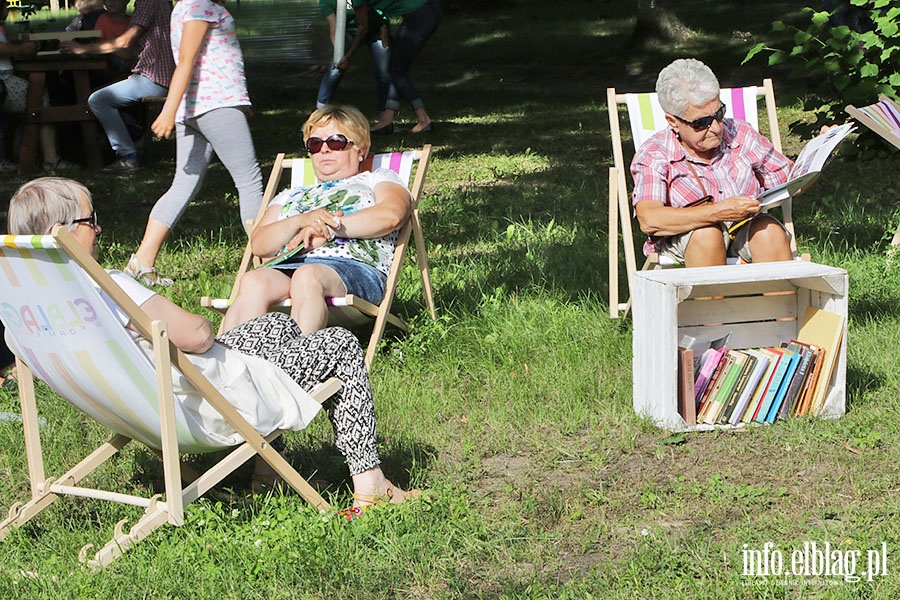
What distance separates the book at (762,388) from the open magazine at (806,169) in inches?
25.4

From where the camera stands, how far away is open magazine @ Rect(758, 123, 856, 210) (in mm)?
4088

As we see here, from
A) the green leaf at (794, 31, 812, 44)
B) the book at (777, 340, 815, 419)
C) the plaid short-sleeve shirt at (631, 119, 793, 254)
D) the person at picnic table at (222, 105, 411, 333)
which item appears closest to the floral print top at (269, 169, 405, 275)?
the person at picnic table at (222, 105, 411, 333)

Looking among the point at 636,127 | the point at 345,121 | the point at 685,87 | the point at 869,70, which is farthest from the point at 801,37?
the point at 345,121

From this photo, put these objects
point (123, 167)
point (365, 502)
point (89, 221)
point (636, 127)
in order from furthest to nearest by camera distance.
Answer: point (123, 167)
point (636, 127)
point (365, 502)
point (89, 221)

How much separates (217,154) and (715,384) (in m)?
3.03

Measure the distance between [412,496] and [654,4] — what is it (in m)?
13.8

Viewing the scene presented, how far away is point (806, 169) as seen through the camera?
421 cm

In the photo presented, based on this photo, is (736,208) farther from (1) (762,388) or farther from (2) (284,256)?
(2) (284,256)

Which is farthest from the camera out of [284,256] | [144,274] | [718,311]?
[144,274]

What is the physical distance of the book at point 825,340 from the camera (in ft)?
12.7

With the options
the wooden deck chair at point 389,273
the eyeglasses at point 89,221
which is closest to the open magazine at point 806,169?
the wooden deck chair at point 389,273

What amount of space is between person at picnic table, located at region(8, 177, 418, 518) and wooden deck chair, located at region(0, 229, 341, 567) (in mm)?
59

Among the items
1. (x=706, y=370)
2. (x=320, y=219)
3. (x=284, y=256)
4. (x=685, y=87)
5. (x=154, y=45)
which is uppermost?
(x=154, y=45)

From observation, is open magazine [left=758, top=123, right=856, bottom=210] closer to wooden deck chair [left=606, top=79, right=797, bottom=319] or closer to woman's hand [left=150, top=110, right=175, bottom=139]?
wooden deck chair [left=606, top=79, right=797, bottom=319]
